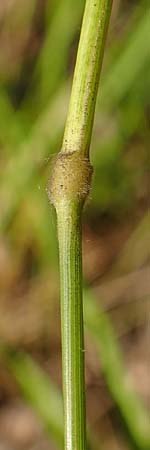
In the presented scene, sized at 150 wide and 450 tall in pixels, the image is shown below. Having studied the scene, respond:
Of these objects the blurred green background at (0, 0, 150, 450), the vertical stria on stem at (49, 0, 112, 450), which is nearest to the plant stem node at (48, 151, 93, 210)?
the vertical stria on stem at (49, 0, 112, 450)

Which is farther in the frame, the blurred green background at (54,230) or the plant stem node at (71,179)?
the blurred green background at (54,230)

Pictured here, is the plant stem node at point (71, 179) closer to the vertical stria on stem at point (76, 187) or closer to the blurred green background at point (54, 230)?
the vertical stria on stem at point (76, 187)

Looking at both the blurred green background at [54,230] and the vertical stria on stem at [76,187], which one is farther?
the blurred green background at [54,230]

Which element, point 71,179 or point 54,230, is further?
point 54,230

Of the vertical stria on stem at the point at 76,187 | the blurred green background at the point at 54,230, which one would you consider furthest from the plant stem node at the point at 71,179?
the blurred green background at the point at 54,230

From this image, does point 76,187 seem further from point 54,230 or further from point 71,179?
point 54,230

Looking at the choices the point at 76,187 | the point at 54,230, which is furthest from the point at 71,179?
the point at 54,230

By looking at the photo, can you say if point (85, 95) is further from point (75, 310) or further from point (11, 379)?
point (11, 379)

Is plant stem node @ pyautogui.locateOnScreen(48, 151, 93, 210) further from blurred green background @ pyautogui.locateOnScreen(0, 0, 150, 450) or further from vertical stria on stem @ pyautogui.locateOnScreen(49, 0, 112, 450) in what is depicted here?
blurred green background @ pyautogui.locateOnScreen(0, 0, 150, 450)
